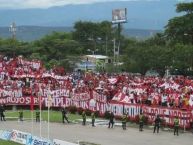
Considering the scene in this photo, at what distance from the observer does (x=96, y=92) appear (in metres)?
47.7

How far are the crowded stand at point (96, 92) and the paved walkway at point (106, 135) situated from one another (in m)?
2.25

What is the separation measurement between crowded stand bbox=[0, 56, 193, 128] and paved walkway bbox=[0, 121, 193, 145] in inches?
88.8

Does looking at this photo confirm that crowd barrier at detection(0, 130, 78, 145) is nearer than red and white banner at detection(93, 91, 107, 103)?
Yes

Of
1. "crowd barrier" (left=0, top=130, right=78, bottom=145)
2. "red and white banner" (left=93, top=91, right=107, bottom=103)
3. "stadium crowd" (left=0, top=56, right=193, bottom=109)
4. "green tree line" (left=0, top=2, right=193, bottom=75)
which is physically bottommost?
"crowd barrier" (left=0, top=130, right=78, bottom=145)

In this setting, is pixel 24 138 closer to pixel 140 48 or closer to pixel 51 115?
pixel 51 115

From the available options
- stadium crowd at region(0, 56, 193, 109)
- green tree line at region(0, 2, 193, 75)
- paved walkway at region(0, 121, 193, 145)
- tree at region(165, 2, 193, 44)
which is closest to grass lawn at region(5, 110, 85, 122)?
stadium crowd at region(0, 56, 193, 109)

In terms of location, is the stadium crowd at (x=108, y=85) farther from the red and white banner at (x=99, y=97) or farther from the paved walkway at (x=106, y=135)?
the paved walkway at (x=106, y=135)

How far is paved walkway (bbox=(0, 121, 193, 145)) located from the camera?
34375mm

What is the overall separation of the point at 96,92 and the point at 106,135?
36.4 feet

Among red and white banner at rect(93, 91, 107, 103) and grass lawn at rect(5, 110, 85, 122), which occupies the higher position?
red and white banner at rect(93, 91, 107, 103)

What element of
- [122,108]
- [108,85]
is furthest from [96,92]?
[122,108]

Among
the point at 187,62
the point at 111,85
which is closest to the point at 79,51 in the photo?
the point at 187,62

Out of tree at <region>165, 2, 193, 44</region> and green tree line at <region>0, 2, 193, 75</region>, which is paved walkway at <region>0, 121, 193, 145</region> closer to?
green tree line at <region>0, 2, 193, 75</region>

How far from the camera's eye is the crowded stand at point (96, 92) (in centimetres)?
4172
